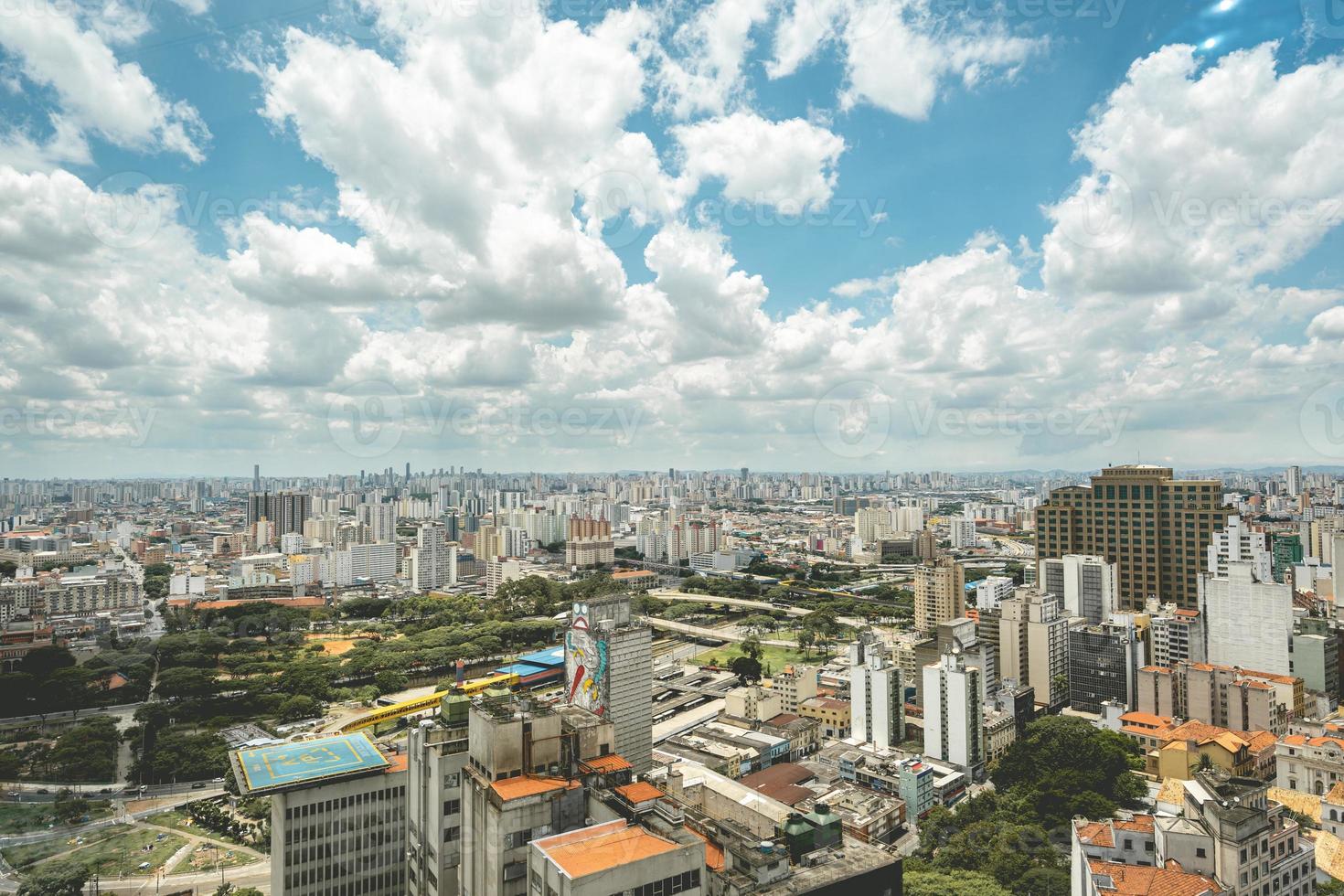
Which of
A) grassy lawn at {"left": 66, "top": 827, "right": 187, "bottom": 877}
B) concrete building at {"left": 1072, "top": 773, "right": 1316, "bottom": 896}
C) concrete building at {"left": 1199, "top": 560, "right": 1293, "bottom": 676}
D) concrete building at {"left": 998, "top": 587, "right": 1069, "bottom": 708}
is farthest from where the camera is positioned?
concrete building at {"left": 998, "top": 587, "right": 1069, "bottom": 708}

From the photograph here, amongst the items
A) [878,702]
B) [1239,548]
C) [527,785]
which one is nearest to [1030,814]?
Result: [878,702]

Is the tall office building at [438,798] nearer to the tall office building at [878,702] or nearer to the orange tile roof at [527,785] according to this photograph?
the orange tile roof at [527,785]

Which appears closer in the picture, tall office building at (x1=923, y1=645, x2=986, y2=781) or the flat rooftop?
the flat rooftop

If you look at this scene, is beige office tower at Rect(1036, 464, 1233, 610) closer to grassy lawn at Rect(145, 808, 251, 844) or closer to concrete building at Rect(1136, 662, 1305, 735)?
concrete building at Rect(1136, 662, 1305, 735)

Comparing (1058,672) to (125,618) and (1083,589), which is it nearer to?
(1083,589)

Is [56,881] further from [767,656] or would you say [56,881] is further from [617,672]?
[767,656]

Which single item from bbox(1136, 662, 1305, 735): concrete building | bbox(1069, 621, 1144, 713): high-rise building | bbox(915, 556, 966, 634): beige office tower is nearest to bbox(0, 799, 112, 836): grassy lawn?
bbox(1069, 621, 1144, 713): high-rise building
